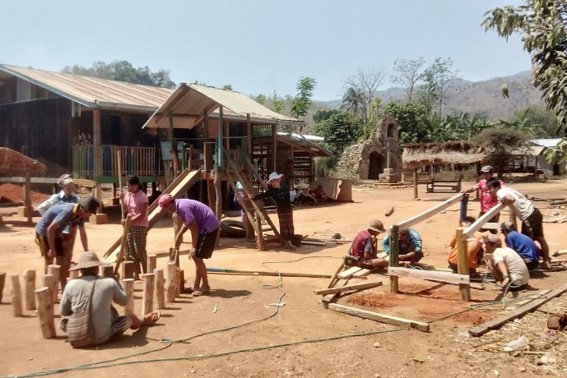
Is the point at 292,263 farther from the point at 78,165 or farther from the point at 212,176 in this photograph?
the point at 78,165

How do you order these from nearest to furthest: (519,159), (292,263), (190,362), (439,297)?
(190,362), (439,297), (292,263), (519,159)

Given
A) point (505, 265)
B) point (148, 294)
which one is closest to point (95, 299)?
point (148, 294)

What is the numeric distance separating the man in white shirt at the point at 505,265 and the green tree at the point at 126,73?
2420 inches

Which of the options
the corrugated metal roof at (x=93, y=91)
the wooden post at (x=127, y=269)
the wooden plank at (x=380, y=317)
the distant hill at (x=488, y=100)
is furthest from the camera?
the distant hill at (x=488, y=100)

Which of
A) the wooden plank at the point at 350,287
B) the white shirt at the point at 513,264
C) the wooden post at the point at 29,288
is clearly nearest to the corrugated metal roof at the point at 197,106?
the wooden plank at the point at 350,287

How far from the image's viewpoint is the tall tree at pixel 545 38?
12219 millimetres

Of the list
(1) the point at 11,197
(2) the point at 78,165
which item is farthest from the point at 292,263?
(1) the point at 11,197

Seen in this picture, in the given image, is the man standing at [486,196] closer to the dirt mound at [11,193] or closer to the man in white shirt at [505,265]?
the man in white shirt at [505,265]

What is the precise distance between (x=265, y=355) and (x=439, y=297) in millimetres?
2980

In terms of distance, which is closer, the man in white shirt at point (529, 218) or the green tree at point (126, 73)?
the man in white shirt at point (529, 218)

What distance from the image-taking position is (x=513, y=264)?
6707 mm

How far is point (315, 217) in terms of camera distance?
16828 millimetres

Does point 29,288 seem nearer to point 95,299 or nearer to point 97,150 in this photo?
point 95,299

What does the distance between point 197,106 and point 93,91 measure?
6577mm
